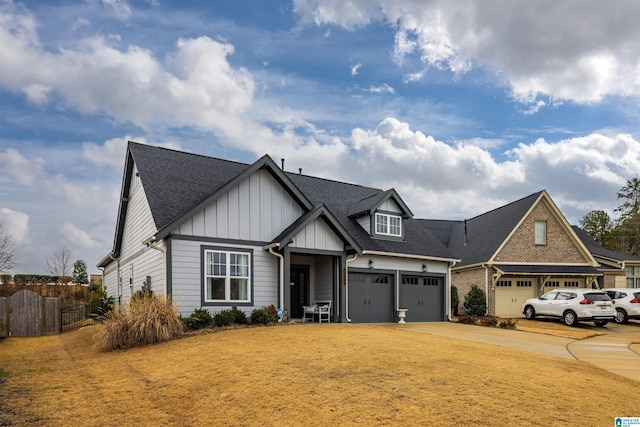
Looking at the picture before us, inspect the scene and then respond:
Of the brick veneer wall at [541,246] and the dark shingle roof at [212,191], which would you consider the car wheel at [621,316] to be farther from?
the dark shingle roof at [212,191]

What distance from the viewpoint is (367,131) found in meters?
23.3

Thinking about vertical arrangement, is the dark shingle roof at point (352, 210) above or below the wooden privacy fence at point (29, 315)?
above

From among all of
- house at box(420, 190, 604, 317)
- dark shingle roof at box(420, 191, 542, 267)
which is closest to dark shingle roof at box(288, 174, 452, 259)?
house at box(420, 190, 604, 317)

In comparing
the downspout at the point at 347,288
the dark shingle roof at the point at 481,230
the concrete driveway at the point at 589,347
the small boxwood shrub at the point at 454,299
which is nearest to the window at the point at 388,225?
the downspout at the point at 347,288

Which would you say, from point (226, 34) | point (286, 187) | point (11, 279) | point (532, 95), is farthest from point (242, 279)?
point (11, 279)

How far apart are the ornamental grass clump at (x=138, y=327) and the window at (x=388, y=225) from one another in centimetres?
1199

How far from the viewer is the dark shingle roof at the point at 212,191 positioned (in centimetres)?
1711

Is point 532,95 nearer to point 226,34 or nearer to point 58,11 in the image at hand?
point 226,34

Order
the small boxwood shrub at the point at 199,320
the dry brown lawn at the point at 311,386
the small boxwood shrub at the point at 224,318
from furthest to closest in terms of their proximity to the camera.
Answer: the small boxwood shrub at the point at 224,318, the small boxwood shrub at the point at 199,320, the dry brown lawn at the point at 311,386

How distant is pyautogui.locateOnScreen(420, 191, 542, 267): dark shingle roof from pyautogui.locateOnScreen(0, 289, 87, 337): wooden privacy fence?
2164 centimetres

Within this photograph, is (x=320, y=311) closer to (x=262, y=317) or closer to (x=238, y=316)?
(x=262, y=317)

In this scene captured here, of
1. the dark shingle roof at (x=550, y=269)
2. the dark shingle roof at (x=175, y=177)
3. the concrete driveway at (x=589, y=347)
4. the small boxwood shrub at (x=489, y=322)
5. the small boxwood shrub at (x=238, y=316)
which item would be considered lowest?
the small boxwood shrub at (x=489, y=322)

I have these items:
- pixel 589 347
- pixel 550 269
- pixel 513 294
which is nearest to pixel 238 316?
pixel 589 347

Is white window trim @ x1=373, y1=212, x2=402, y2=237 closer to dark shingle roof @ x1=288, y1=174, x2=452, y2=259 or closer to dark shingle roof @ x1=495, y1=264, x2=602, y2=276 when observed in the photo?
dark shingle roof @ x1=288, y1=174, x2=452, y2=259
